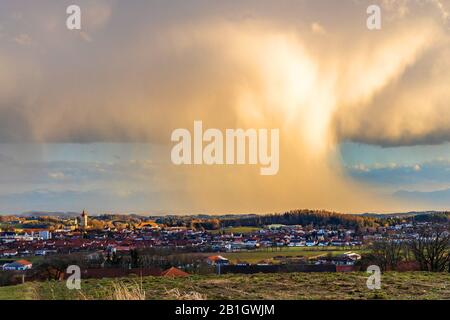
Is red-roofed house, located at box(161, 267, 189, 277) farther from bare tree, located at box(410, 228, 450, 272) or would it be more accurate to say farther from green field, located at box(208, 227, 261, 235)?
green field, located at box(208, 227, 261, 235)

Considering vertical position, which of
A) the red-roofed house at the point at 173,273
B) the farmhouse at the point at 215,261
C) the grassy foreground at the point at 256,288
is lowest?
the farmhouse at the point at 215,261

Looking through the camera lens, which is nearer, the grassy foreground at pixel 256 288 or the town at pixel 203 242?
the grassy foreground at pixel 256 288

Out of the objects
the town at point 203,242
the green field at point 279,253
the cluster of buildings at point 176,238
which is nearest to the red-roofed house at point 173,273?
the town at point 203,242

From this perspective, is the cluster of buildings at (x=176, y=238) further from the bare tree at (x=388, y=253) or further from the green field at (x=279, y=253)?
the bare tree at (x=388, y=253)

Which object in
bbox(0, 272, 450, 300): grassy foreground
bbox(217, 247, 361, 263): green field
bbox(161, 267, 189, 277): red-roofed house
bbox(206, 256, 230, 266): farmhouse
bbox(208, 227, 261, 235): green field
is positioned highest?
bbox(208, 227, 261, 235): green field

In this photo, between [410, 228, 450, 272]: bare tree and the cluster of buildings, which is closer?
[410, 228, 450, 272]: bare tree

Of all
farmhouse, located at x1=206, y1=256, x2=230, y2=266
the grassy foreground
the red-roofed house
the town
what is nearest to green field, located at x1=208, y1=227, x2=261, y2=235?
the town

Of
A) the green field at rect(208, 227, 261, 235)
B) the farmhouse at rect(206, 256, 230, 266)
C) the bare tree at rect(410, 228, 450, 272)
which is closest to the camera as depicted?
the bare tree at rect(410, 228, 450, 272)

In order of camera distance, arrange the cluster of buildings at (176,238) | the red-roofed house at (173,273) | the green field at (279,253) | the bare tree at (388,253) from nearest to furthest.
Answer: the red-roofed house at (173,273) < the bare tree at (388,253) < the cluster of buildings at (176,238) < the green field at (279,253)
